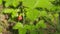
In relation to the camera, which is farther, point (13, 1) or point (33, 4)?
point (13, 1)

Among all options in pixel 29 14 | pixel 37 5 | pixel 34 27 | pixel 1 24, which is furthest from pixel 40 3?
pixel 1 24

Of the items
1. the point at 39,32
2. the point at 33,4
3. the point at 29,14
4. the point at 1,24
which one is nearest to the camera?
the point at 33,4

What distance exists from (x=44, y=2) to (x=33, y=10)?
0.10 metres

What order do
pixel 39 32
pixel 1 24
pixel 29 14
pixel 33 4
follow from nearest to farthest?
pixel 33 4
pixel 29 14
pixel 39 32
pixel 1 24

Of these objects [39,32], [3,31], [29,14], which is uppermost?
[29,14]

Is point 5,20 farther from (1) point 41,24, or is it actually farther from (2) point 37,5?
(2) point 37,5

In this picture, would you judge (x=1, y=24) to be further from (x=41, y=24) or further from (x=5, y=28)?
(x=41, y=24)

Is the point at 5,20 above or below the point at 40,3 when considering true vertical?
below

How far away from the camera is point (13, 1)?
95cm

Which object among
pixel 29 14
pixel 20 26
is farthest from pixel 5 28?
pixel 29 14

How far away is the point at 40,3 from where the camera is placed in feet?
2.52

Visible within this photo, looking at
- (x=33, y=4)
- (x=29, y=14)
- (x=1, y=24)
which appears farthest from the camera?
(x=1, y=24)

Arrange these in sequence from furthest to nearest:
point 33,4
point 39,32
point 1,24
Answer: point 1,24 → point 39,32 → point 33,4

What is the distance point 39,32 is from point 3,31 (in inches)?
57.2
